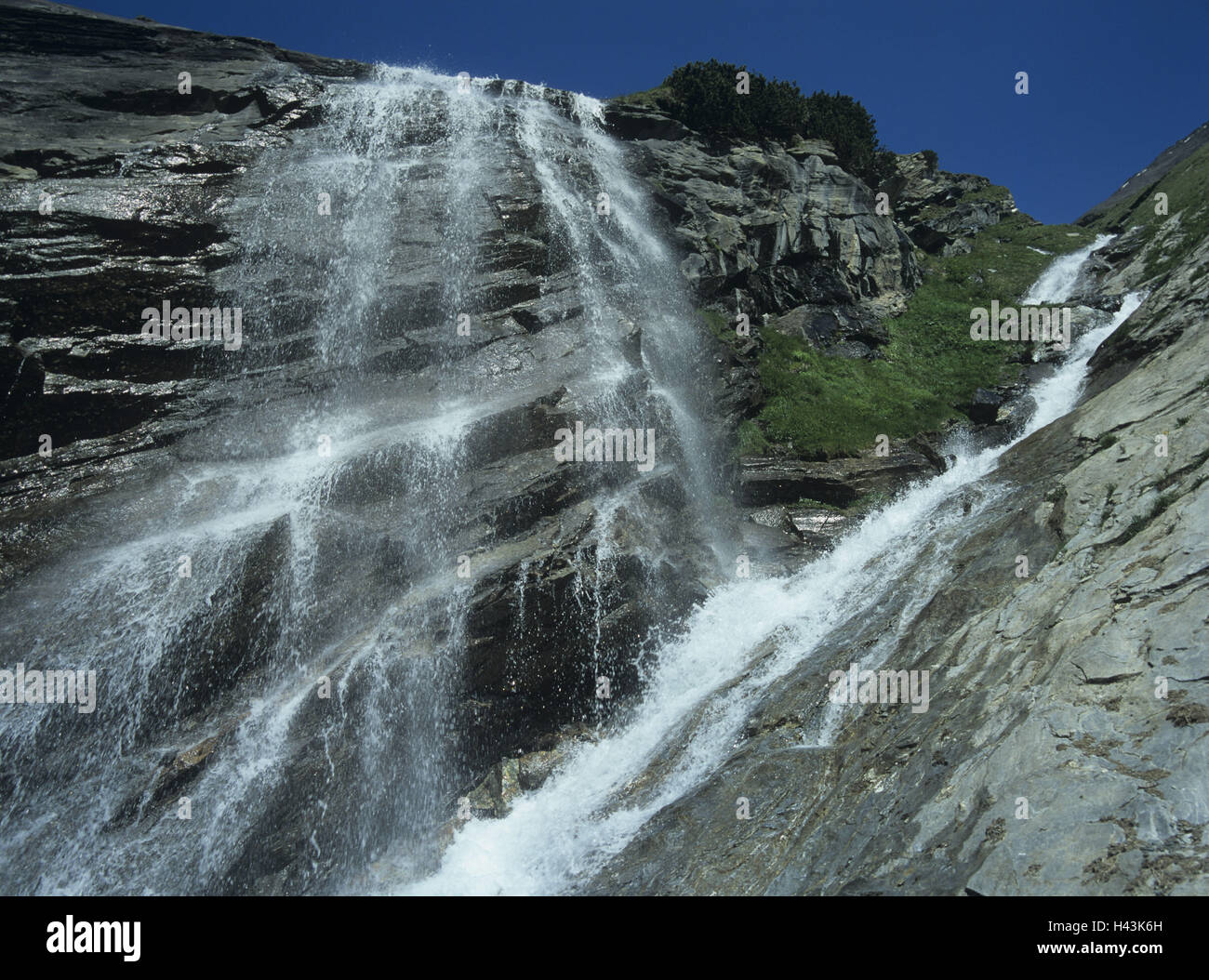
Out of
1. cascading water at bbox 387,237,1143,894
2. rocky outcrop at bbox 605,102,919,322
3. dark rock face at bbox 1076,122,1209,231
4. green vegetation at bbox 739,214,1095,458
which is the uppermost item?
dark rock face at bbox 1076,122,1209,231

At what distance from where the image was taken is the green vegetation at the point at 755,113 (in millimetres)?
32938

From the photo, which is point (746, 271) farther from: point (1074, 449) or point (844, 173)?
point (1074, 449)

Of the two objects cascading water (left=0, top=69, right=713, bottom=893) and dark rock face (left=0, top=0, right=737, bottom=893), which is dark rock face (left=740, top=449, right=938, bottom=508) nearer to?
dark rock face (left=0, top=0, right=737, bottom=893)

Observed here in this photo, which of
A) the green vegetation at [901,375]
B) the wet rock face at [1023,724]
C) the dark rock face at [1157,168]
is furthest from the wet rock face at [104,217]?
the dark rock face at [1157,168]

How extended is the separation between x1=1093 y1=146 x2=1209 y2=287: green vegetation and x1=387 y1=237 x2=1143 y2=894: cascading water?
15445mm

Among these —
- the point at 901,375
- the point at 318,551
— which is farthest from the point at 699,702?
the point at 901,375

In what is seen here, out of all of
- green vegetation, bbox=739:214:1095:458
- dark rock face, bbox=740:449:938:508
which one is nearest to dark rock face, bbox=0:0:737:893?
dark rock face, bbox=740:449:938:508

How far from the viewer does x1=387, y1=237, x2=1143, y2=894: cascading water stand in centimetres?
1043

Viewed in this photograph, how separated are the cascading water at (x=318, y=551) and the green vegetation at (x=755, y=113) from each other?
13.4 meters

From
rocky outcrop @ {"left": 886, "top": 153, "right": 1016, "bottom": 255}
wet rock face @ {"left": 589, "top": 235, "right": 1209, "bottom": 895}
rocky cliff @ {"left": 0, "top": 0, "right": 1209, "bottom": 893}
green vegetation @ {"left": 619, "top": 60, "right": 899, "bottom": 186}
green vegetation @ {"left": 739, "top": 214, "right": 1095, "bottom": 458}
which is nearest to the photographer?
wet rock face @ {"left": 589, "top": 235, "right": 1209, "bottom": 895}

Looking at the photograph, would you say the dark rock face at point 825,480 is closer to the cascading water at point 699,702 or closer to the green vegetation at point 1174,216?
the cascading water at point 699,702

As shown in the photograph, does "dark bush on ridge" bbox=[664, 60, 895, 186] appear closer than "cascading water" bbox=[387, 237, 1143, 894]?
No

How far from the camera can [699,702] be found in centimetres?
1289
